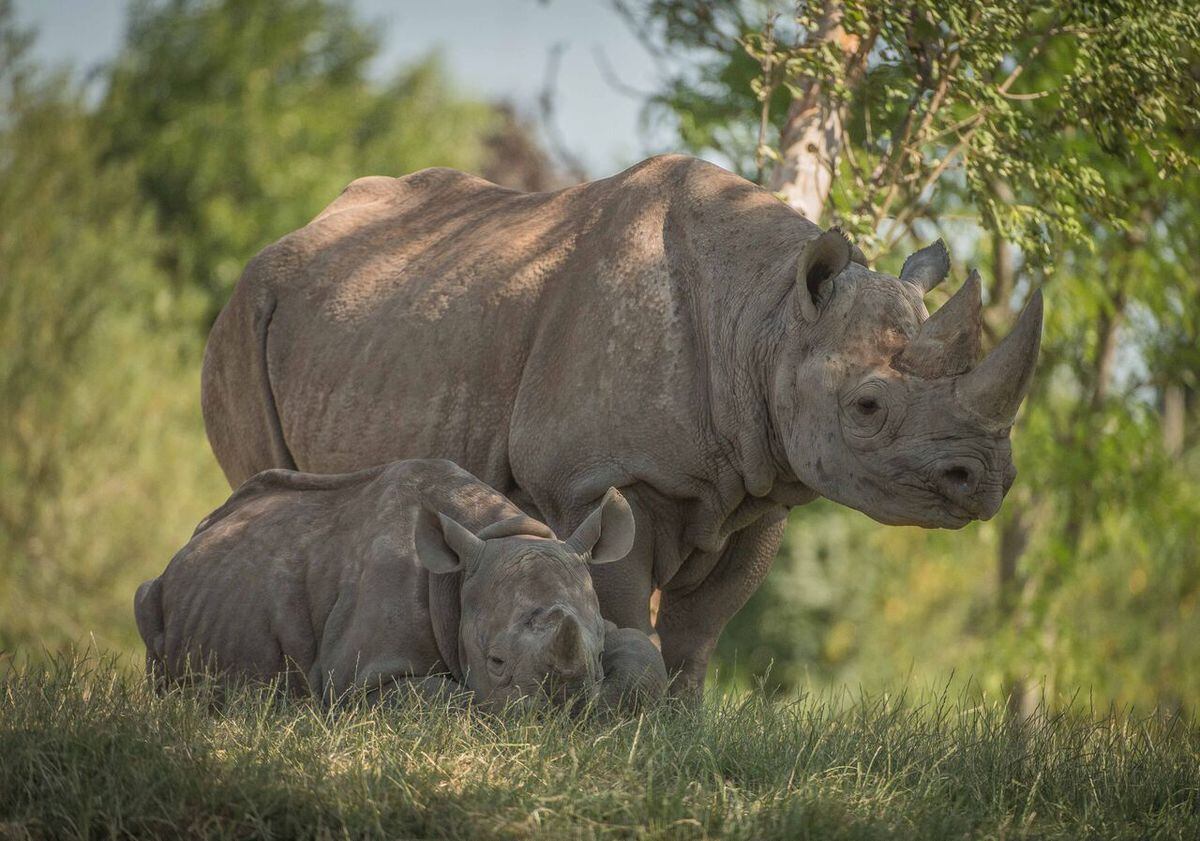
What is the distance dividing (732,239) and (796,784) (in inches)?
112

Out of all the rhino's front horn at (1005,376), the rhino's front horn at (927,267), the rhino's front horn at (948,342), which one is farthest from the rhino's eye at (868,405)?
the rhino's front horn at (927,267)

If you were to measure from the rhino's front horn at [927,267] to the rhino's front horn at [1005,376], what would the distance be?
92cm

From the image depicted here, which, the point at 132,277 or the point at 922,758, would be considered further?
the point at 132,277

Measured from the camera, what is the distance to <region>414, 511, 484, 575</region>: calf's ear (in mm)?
6699

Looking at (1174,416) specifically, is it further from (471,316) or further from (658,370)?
(658,370)

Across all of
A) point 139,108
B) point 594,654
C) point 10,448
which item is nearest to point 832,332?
point 594,654

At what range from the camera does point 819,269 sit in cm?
715

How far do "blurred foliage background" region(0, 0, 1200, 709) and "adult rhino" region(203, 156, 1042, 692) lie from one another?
159 centimetres

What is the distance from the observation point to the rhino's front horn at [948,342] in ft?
21.7

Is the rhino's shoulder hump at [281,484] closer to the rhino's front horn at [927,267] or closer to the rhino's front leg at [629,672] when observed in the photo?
the rhino's front leg at [629,672]

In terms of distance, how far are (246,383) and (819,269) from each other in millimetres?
3822

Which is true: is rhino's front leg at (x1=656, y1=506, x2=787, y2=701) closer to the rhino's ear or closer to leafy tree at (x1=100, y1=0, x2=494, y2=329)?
the rhino's ear

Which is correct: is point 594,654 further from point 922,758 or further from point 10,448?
point 10,448

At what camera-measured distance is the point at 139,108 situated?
33.2 meters
